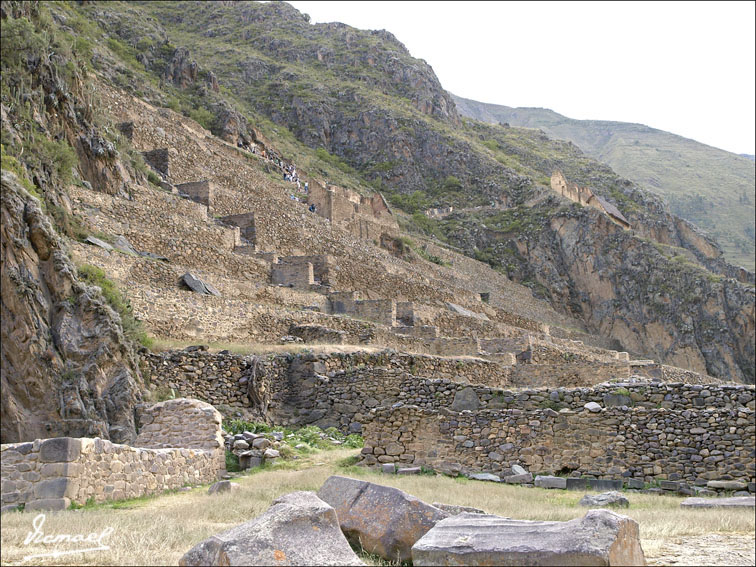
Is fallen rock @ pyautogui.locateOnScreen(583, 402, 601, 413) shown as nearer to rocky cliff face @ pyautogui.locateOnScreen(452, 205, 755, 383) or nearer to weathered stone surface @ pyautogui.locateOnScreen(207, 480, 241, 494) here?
weathered stone surface @ pyautogui.locateOnScreen(207, 480, 241, 494)

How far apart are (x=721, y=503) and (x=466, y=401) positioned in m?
5.27

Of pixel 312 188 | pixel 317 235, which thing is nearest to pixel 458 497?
pixel 317 235

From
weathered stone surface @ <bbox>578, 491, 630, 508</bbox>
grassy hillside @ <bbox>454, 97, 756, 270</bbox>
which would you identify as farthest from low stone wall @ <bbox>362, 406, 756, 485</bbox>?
grassy hillside @ <bbox>454, 97, 756, 270</bbox>

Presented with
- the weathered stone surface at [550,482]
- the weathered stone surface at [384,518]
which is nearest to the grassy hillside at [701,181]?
the weathered stone surface at [550,482]

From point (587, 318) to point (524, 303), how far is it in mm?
12726

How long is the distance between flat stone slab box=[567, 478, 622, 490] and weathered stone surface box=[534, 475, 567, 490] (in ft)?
0.28

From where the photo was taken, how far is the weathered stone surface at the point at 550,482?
1134cm

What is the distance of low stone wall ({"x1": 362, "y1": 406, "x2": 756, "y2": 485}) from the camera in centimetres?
1126

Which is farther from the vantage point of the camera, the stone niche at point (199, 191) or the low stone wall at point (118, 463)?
the stone niche at point (199, 191)

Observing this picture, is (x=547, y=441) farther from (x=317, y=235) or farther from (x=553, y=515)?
(x=317, y=235)

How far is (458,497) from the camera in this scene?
9.93 metres

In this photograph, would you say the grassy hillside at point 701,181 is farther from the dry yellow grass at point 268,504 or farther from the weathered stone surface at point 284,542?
the weathered stone surface at point 284,542

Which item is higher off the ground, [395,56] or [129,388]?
[395,56]
